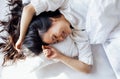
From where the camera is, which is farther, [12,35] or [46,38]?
[12,35]

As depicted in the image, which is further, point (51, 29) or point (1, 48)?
point (1, 48)

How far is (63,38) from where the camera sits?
0.97m

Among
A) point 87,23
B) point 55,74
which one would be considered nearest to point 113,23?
point 87,23

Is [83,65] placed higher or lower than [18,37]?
lower

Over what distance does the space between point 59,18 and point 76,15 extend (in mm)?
90

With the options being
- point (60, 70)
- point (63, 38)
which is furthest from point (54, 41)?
point (60, 70)

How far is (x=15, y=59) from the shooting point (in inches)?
40.9

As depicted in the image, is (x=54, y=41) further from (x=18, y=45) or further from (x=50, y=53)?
(x=18, y=45)

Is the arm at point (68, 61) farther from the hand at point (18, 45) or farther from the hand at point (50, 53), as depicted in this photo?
the hand at point (18, 45)

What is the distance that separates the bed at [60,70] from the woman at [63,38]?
41mm

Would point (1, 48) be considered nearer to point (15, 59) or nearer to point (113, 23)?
point (15, 59)

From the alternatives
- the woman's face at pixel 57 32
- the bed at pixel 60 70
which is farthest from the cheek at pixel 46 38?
the bed at pixel 60 70

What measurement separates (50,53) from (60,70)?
0.11 metres

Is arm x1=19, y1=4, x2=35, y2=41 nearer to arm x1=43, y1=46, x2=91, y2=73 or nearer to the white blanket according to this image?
arm x1=43, y1=46, x2=91, y2=73
